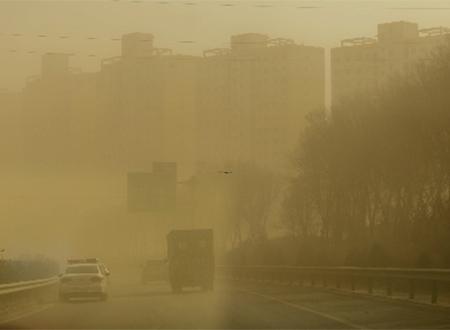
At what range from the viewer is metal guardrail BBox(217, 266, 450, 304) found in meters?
30.8

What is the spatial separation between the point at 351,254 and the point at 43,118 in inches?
1562

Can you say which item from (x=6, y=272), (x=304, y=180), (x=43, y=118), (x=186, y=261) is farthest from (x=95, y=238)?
(x=6, y=272)

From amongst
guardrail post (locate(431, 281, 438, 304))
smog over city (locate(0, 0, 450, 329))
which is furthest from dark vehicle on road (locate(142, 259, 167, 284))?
guardrail post (locate(431, 281, 438, 304))

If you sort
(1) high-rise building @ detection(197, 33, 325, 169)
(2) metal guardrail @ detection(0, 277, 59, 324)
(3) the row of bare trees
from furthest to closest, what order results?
(1) high-rise building @ detection(197, 33, 325, 169)
(3) the row of bare trees
(2) metal guardrail @ detection(0, 277, 59, 324)

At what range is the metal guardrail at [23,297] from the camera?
103 ft

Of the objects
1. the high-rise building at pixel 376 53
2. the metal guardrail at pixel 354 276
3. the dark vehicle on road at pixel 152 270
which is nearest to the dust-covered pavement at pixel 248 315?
the metal guardrail at pixel 354 276

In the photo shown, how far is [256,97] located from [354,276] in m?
64.2

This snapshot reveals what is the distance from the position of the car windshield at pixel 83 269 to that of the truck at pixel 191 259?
1001 cm

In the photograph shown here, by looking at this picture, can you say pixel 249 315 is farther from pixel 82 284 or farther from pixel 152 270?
pixel 152 270

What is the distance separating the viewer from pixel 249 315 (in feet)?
93.2

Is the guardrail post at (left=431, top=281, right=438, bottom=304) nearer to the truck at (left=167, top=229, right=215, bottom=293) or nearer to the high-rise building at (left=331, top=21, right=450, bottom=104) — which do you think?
the truck at (left=167, top=229, right=215, bottom=293)

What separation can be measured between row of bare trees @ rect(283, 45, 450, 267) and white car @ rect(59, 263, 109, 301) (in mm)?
12485

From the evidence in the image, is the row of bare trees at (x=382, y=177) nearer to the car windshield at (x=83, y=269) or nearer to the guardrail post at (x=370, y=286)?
the guardrail post at (x=370, y=286)

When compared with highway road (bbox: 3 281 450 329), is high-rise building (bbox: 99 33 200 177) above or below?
above
